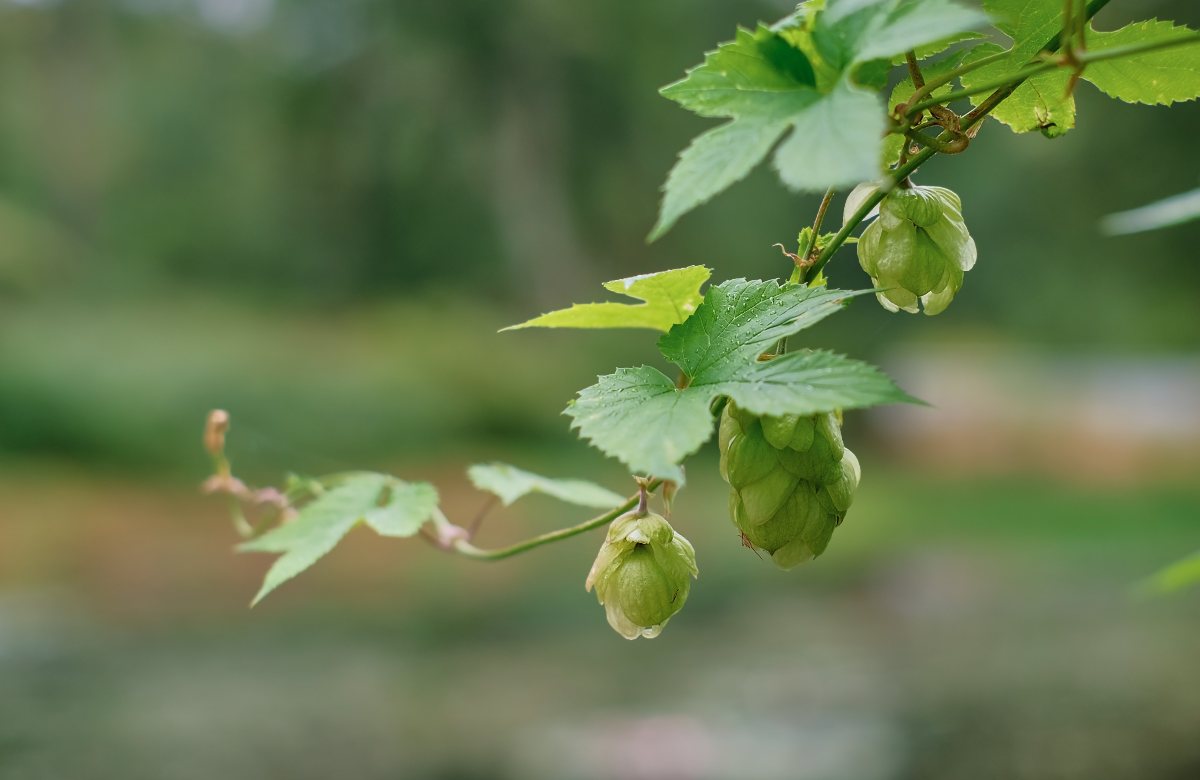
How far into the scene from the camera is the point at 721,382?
29 cm

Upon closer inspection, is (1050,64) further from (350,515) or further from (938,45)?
(350,515)

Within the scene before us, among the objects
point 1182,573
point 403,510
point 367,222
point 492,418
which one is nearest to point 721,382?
point 403,510

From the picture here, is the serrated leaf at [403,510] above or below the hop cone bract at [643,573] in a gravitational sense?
above

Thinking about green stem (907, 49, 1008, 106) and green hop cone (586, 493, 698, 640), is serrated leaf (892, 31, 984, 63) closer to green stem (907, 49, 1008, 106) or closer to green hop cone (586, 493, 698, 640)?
green stem (907, 49, 1008, 106)

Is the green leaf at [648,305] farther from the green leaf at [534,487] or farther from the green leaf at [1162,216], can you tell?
the green leaf at [1162,216]

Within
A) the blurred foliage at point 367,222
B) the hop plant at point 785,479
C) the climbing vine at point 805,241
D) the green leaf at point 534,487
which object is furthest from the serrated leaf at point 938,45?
the blurred foliage at point 367,222

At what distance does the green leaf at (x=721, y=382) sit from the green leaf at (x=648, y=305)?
0.08 feet

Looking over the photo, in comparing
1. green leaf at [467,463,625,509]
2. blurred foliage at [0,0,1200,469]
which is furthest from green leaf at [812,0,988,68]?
blurred foliage at [0,0,1200,469]

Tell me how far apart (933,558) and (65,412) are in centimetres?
435

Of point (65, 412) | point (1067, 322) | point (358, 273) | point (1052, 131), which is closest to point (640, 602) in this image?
point (1052, 131)

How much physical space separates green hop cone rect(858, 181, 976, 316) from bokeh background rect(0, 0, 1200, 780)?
1.77 ft

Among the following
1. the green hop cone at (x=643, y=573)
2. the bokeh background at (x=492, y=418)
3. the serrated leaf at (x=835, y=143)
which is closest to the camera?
the serrated leaf at (x=835, y=143)

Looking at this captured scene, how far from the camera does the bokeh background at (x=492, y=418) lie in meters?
3.38

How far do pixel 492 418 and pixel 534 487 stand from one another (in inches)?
229
